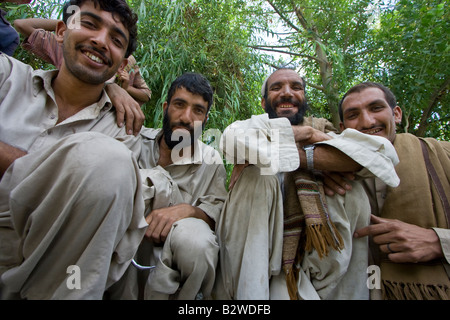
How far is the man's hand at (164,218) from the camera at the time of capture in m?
1.37

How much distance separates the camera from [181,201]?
5.67ft

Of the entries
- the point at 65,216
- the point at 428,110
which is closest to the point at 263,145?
the point at 65,216

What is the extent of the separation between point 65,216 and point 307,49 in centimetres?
539

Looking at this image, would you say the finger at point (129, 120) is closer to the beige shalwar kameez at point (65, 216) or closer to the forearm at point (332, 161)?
the beige shalwar kameez at point (65, 216)

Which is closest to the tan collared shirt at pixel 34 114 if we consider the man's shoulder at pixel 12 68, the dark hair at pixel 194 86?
the man's shoulder at pixel 12 68

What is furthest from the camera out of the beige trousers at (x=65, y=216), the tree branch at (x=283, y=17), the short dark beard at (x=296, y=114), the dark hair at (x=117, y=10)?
the tree branch at (x=283, y=17)

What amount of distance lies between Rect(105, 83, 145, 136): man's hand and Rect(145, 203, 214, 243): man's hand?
60 cm

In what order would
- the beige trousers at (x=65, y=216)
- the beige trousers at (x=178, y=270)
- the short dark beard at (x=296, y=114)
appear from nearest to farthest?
the beige trousers at (x=65, y=216) < the beige trousers at (x=178, y=270) < the short dark beard at (x=296, y=114)

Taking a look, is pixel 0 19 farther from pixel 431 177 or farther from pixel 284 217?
pixel 431 177

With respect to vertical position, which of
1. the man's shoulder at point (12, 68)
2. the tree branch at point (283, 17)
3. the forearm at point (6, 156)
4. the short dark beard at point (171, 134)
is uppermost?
the tree branch at point (283, 17)

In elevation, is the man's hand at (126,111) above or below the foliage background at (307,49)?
below

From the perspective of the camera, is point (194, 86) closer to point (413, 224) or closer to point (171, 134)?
point (171, 134)

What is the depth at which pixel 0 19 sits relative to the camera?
1.95 metres

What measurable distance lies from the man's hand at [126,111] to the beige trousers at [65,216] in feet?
2.53
